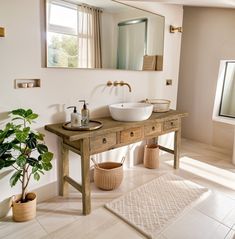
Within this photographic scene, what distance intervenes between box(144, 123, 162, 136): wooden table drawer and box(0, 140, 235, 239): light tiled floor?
59 cm

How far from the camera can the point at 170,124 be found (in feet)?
8.92

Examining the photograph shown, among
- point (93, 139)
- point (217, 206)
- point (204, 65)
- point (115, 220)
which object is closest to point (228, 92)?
point (204, 65)

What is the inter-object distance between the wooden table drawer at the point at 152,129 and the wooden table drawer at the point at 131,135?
0.26ft

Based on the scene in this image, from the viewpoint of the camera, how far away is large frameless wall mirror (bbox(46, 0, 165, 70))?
6.70ft

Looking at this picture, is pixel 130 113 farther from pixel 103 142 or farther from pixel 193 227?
pixel 193 227

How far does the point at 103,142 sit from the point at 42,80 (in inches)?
29.9

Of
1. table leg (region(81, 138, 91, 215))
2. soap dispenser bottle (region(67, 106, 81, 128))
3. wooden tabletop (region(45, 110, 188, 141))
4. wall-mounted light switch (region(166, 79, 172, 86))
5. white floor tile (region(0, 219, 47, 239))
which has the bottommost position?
white floor tile (region(0, 219, 47, 239))

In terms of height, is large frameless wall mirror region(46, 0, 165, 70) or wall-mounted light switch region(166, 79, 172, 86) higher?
large frameless wall mirror region(46, 0, 165, 70)

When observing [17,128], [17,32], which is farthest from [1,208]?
[17,32]

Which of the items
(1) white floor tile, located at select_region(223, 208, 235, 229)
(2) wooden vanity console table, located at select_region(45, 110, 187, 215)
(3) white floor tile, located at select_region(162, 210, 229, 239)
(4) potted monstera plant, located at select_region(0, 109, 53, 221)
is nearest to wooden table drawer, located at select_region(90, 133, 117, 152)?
(2) wooden vanity console table, located at select_region(45, 110, 187, 215)

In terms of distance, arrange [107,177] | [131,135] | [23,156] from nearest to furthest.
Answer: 1. [23,156]
2. [131,135]
3. [107,177]

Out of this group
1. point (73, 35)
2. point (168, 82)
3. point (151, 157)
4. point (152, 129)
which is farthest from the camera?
point (168, 82)

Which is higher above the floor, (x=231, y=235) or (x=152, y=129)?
(x=152, y=129)

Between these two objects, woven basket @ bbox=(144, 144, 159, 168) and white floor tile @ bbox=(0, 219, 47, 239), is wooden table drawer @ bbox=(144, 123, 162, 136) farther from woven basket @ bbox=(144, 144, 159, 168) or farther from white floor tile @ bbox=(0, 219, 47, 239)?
white floor tile @ bbox=(0, 219, 47, 239)
